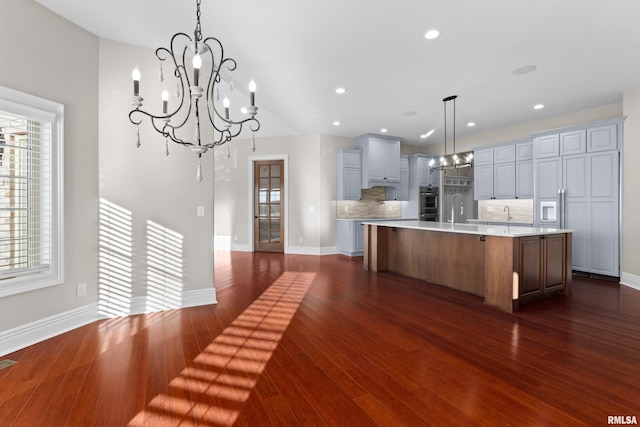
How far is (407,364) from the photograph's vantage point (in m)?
2.34

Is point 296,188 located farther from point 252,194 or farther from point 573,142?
point 573,142

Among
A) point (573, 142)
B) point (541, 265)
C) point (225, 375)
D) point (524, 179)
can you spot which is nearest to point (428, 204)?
point (524, 179)

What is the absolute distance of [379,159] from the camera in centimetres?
761

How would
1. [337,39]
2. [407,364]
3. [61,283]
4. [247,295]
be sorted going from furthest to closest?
1. [247,295]
2. [337,39]
3. [61,283]
4. [407,364]

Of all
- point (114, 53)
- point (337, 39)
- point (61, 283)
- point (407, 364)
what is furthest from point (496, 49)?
point (61, 283)

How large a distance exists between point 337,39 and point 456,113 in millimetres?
3494

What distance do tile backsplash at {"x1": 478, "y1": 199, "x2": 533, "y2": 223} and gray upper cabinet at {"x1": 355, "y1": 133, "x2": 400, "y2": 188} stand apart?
2.12 metres

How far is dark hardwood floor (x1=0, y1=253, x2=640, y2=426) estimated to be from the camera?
70.4 inches

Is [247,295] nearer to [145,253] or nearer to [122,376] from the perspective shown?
[145,253]

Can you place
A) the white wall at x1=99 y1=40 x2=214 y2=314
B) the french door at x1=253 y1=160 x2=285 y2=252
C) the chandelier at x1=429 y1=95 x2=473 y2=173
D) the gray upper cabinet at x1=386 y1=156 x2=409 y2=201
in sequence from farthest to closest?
the gray upper cabinet at x1=386 y1=156 x2=409 y2=201 < the french door at x1=253 y1=160 x2=285 y2=252 < the chandelier at x1=429 y1=95 x2=473 y2=173 < the white wall at x1=99 y1=40 x2=214 y2=314

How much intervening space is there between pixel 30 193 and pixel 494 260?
15.7ft

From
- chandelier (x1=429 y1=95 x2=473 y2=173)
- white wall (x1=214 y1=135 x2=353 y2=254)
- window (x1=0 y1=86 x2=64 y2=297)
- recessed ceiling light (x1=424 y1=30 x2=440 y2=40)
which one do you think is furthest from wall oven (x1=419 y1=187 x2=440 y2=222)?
window (x1=0 y1=86 x2=64 y2=297)
